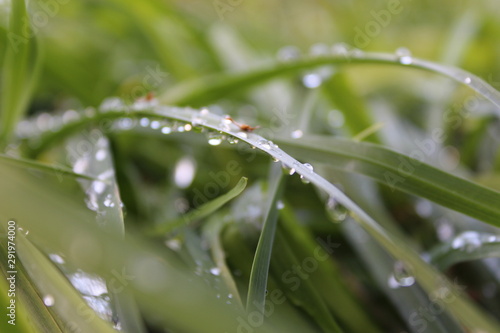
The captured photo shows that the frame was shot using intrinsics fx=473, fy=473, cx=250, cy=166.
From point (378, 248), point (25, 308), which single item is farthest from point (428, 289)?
point (25, 308)

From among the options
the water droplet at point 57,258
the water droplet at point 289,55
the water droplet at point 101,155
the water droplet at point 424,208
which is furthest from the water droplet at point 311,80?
the water droplet at point 57,258

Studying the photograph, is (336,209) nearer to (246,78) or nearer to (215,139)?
(215,139)

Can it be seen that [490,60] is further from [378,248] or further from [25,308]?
[25,308]

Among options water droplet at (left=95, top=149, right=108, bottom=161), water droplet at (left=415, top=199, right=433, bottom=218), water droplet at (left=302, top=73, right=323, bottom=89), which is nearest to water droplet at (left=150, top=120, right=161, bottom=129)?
water droplet at (left=95, top=149, right=108, bottom=161)

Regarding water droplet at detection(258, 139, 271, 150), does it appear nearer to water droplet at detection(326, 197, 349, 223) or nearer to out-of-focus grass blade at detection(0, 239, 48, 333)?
water droplet at detection(326, 197, 349, 223)

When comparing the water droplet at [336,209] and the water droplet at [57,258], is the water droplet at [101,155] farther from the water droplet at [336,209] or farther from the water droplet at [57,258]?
the water droplet at [336,209]

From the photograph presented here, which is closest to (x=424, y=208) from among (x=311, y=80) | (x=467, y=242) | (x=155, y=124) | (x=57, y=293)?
(x=467, y=242)

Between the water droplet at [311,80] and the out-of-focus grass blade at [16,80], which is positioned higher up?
the water droplet at [311,80]

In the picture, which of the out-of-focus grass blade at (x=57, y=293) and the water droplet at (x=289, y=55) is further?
the water droplet at (x=289, y=55)
